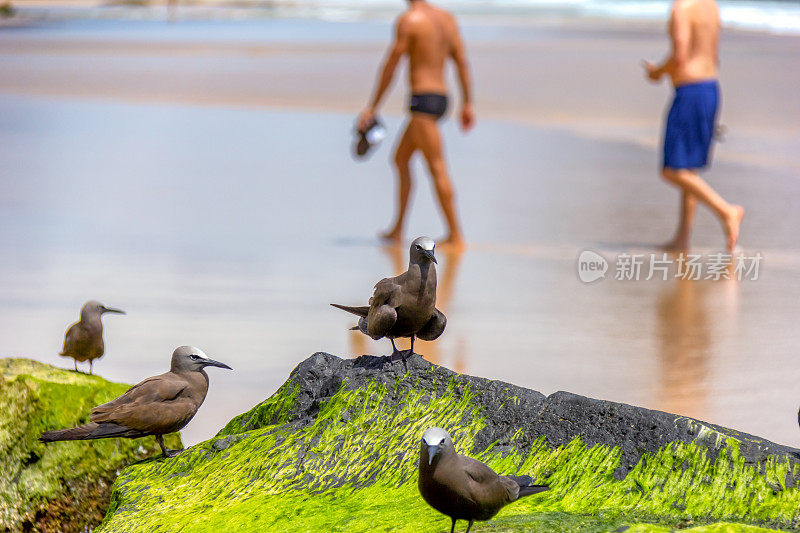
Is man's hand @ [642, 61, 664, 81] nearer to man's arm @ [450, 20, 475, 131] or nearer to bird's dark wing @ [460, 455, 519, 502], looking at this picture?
man's arm @ [450, 20, 475, 131]

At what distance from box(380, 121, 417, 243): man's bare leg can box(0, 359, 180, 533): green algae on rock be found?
4.29 m

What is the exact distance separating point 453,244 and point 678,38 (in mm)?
2025

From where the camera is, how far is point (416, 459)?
3.48m

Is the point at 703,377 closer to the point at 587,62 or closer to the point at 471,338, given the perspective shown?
the point at 471,338

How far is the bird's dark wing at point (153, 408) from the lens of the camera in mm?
3496

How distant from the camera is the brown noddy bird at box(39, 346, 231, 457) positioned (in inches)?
138

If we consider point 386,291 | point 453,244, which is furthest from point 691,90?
point 386,291

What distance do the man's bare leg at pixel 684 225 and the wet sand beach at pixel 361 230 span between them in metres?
0.29

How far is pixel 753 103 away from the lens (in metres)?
17.5

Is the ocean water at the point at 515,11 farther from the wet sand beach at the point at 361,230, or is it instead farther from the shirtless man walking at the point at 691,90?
the shirtless man walking at the point at 691,90

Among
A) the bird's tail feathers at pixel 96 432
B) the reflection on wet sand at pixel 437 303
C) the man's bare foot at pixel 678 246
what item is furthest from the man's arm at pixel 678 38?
the bird's tail feathers at pixel 96 432

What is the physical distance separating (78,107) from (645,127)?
8396 mm

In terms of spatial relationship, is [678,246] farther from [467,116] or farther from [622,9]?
[622,9]

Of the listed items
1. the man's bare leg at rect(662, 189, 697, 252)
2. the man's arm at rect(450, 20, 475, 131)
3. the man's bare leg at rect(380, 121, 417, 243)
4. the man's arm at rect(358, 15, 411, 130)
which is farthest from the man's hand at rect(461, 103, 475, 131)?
the man's bare leg at rect(662, 189, 697, 252)
